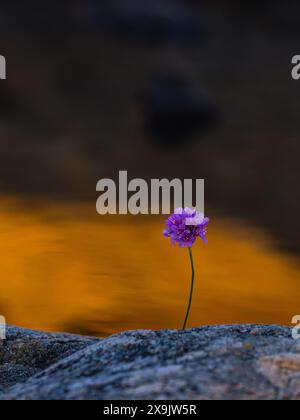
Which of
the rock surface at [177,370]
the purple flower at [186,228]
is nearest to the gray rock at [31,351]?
the rock surface at [177,370]

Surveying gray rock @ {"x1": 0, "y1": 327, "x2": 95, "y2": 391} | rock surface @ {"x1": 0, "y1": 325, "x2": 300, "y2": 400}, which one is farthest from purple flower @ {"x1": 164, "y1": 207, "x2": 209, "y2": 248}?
gray rock @ {"x1": 0, "y1": 327, "x2": 95, "y2": 391}

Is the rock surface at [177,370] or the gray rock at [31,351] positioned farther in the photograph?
the gray rock at [31,351]

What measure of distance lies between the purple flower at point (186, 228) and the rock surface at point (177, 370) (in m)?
1.49

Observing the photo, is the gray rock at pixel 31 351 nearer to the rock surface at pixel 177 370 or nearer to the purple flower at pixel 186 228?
the rock surface at pixel 177 370

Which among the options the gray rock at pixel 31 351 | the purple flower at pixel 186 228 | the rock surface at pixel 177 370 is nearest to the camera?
the rock surface at pixel 177 370

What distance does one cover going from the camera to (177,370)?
3.76m

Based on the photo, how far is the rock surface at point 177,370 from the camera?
3.52 metres

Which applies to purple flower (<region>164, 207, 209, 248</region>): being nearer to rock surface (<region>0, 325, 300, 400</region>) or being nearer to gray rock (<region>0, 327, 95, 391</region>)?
rock surface (<region>0, 325, 300, 400</region>)

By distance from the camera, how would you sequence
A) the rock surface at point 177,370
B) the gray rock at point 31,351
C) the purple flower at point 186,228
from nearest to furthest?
the rock surface at point 177,370 < the gray rock at point 31,351 < the purple flower at point 186,228

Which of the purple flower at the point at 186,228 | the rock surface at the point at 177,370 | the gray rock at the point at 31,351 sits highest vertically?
the purple flower at the point at 186,228

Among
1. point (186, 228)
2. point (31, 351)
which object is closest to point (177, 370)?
point (186, 228)
